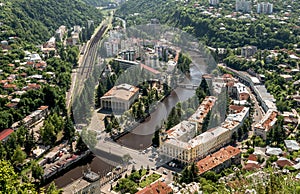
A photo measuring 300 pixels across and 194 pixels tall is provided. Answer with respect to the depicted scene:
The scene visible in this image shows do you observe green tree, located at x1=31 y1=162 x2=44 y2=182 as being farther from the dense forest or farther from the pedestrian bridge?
the dense forest

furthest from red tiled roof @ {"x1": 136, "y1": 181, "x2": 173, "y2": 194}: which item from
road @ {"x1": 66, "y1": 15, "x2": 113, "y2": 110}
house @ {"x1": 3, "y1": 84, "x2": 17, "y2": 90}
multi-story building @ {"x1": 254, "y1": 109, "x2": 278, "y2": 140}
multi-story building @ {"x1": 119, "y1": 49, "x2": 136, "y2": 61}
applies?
multi-story building @ {"x1": 119, "y1": 49, "x2": 136, "y2": 61}

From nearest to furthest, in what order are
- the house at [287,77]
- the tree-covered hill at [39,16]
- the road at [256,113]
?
1. the road at [256,113]
2. the house at [287,77]
3. the tree-covered hill at [39,16]

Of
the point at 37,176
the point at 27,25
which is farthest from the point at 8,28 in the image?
the point at 37,176

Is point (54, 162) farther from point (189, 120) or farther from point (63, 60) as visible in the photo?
point (63, 60)

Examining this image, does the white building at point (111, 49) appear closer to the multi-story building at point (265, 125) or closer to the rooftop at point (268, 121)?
the rooftop at point (268, 121)

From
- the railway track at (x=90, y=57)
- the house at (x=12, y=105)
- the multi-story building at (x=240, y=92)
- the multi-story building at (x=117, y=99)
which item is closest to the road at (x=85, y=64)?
the railway track at (x=90, y=57)
